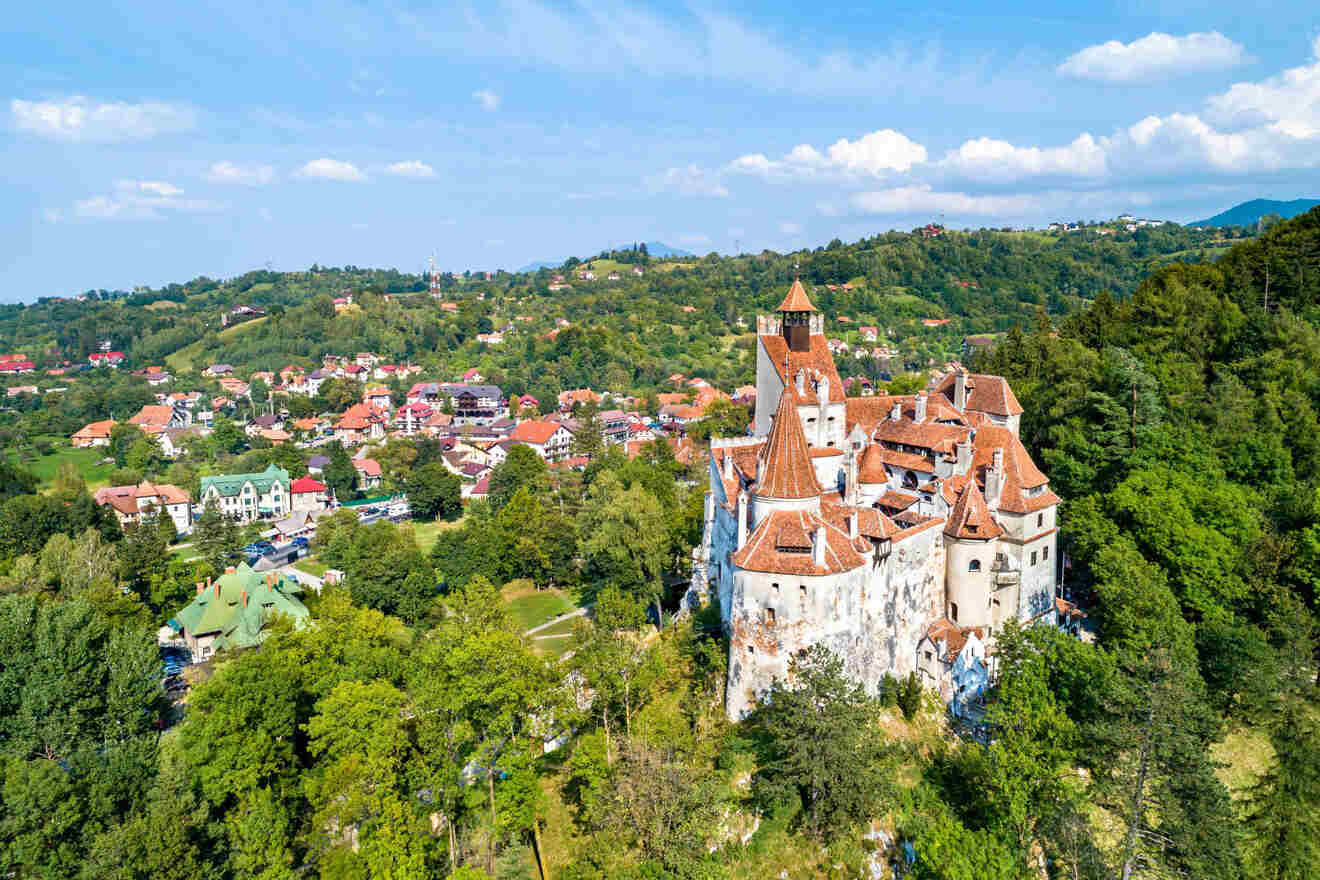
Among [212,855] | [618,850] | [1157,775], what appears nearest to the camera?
[1157,775]

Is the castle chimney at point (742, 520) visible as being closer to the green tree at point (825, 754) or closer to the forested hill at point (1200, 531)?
the green tree at point (825, 754)

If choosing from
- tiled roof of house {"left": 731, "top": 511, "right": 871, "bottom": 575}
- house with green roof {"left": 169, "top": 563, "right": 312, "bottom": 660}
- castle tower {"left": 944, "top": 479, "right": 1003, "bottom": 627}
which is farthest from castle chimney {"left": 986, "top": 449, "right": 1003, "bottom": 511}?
house with green roof {"left": 169, "top": 563, "right": 312, "bottom": 660}

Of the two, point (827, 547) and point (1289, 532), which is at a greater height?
point (827, 547)

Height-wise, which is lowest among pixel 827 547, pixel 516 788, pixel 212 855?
pixel 212 855

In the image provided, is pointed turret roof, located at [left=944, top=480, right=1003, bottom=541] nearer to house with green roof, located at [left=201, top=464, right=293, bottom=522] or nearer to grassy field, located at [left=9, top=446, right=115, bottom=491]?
house with green roof, located at [left=201, top=464, right=293, bottom=522]

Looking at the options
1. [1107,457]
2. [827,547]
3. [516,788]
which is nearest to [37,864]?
A: [516,788]

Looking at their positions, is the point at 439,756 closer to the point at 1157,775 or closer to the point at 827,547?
the point at 827,547

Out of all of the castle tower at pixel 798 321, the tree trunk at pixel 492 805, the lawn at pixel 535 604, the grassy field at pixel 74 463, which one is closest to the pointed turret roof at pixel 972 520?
the castle tower at pixel 798 321

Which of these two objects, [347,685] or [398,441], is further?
[398,441]
